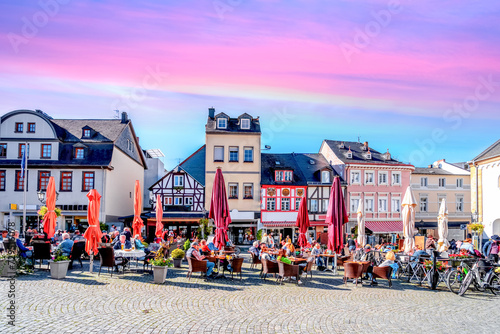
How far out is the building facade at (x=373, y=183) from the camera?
131 ft

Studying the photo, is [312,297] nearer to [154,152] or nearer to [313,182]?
[313,182]

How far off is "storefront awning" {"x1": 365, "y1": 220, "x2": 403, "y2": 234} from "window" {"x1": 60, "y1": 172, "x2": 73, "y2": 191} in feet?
83.4

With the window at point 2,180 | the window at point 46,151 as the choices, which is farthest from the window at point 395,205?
the window at point 2,180

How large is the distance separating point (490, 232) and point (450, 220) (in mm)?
14805

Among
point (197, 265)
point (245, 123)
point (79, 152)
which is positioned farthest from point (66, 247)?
point (245, 123)

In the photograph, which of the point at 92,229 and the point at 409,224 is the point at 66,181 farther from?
the point at 409,224

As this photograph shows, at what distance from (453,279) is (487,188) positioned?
21085 mm

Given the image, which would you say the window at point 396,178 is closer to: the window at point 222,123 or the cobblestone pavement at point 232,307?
the window at point 222,123

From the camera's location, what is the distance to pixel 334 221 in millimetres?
15062

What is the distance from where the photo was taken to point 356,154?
41938mm

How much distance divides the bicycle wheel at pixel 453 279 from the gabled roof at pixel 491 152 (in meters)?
19.8

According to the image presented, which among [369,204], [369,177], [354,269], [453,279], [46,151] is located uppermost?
[46,151]

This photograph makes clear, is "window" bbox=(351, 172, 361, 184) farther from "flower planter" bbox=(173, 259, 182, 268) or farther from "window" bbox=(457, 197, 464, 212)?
"flower planter" bbox=(173, 259, 182, 268)

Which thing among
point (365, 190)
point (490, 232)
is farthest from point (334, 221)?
point (365, 190)
